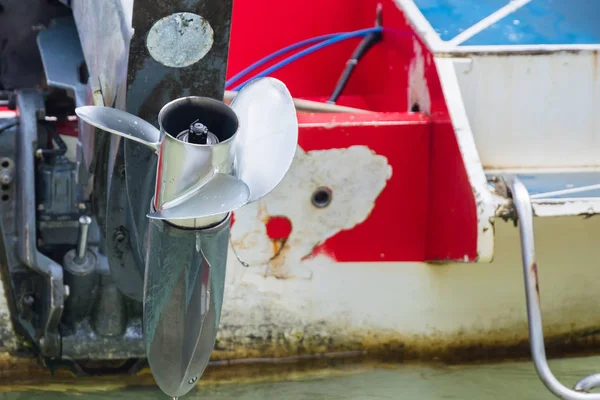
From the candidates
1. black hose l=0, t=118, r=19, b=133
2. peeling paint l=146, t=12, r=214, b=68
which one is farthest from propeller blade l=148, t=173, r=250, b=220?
black hose l=0, t=118, r=19, b=133

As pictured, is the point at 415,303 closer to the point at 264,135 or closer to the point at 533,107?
the point at 533,107

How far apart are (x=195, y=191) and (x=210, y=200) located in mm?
35

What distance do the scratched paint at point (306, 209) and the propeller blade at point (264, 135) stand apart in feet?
2.47

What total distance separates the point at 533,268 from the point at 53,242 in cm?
119

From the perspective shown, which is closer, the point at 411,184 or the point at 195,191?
the point at 195,191

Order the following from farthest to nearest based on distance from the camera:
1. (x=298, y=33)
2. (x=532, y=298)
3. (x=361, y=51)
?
(x=298, y=33)
(x=361, y=51)
(x=532, y=298)

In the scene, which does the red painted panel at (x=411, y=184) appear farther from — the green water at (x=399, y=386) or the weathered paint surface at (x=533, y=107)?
the green water at (x=399, y=386)

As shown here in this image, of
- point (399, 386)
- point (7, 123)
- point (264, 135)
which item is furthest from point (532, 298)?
point (7, 123)

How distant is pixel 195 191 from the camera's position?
1.64m

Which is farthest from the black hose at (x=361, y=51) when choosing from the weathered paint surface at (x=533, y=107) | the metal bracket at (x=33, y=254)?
the metal bracket at (x=33, y=254)

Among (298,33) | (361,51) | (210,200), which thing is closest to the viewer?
(210,200)

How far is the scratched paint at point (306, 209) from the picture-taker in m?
2.64

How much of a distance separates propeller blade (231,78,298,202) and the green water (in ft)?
3.57

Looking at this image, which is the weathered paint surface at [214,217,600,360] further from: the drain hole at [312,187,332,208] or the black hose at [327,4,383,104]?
the black hose at [327,4,383,104]
